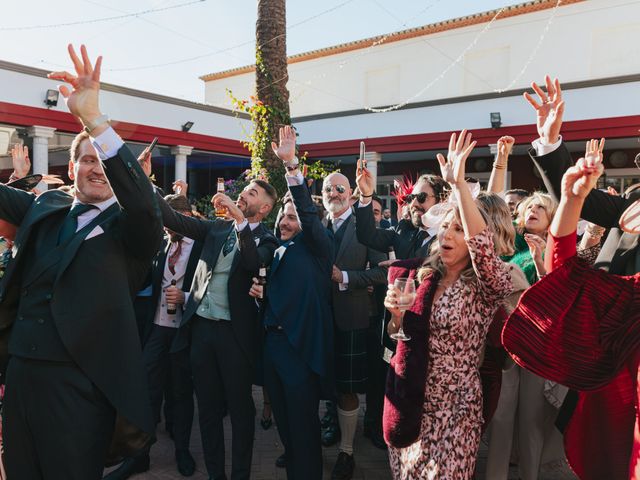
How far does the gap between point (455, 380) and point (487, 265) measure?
623 mm

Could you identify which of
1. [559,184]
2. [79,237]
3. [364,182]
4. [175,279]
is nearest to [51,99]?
[175,279]

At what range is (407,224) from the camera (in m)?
4.29

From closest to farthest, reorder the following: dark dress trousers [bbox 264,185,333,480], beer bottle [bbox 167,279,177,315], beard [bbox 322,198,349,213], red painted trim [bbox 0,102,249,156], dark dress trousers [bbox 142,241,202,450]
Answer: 1. dark dress trousers [bbox 264,185,333,480]
2. dark dress trousers [bbox 142,241,202,450]
3. beer bottle [bbox 167,279,177,315]
4. beard [bbox 322,198,349,213]
5. red painted trim [bbox 0,102,249,156]

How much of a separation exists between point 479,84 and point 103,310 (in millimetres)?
22671

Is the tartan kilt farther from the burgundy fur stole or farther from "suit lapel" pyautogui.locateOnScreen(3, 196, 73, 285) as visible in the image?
"suit lapel" pyautogui.locateOnScreen(3, 196, 73, 285)

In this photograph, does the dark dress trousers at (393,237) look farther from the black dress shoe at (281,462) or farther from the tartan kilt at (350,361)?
the black dress shoe at (281,462)

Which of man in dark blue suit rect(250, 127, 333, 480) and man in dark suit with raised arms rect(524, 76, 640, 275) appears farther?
man in dark blue suit rect(250, 127, 333, 480)

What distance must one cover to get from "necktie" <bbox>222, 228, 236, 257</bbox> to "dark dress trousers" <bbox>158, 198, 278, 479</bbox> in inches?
2.1

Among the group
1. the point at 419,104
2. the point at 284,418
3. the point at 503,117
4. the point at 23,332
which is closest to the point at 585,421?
the point at 284,418

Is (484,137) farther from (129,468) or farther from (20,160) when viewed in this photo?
(129,468)

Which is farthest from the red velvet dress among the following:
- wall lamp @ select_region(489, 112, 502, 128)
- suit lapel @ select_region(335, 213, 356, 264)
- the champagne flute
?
wall lamp @ select_region(489, 112, 502, 128)

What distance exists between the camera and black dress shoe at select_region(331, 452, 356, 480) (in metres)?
3.69

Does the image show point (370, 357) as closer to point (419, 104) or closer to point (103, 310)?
point (103, 310)

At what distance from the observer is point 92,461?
2238 mm
